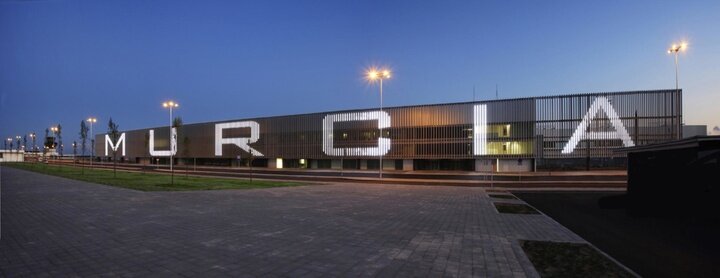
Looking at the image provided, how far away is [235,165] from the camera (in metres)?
69.4

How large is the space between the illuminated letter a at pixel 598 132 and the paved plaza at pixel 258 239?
39430mm

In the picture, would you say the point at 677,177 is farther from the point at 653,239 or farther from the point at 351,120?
the point at 351,120

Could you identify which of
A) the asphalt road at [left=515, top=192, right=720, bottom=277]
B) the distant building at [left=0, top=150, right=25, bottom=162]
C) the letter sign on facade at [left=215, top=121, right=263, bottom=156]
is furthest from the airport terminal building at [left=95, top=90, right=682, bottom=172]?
the distant building at [left=0, top=150, right=25, bottom=162]

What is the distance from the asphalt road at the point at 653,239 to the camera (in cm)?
743

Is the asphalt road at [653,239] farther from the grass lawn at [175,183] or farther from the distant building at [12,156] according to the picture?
the distant building at [12,156]

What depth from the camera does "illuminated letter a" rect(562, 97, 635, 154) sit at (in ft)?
152

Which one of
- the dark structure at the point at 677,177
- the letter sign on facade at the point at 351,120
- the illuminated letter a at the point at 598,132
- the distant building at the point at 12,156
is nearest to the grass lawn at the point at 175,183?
the dark structure at the point at 677,177

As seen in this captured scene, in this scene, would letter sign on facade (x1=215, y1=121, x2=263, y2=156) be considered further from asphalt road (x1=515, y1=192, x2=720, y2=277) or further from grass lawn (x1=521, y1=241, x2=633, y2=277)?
grass lawn (x1=521, y1=241, x2=633, y2=277)

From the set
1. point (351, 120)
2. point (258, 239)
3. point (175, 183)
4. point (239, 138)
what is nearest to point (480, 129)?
point (351, 120)

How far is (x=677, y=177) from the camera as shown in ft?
46.1

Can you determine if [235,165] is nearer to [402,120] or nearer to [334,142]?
[334,142]

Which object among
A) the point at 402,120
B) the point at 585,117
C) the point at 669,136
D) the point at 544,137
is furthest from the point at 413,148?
the point at 669,136

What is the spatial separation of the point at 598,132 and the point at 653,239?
142 ft

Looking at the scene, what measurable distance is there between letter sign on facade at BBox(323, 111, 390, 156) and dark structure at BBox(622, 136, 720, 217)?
3760 cm
